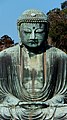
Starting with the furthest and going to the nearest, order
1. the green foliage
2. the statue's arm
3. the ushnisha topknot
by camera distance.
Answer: the green foliage
the statue's arm
the ushnisha topknot

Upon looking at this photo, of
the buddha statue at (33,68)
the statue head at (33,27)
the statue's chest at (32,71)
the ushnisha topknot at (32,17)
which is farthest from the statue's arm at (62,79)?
the ushnisha topknot at (32,17)

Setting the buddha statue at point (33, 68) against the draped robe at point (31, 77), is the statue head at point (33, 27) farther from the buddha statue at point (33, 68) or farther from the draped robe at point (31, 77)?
the draped robe at point (31, 77)

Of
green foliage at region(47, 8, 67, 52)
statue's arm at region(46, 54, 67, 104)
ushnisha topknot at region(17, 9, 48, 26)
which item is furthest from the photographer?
green foliage at region(47, 8, 67, 52)

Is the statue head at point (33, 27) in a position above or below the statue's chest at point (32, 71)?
A: above

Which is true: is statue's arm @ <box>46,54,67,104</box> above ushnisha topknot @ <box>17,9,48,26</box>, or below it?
below

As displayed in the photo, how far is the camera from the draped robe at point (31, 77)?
43.1 feet

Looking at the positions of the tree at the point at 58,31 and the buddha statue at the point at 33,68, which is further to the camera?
the tree at the point at 58,31

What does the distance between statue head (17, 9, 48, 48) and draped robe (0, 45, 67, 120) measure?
268mm

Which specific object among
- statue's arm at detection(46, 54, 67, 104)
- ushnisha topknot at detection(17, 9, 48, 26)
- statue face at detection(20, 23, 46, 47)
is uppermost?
ushnisha topknot at detection(17, 9, 48, 26)

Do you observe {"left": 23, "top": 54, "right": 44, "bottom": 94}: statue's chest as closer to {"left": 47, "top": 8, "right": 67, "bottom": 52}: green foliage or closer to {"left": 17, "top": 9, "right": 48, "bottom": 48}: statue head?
{"left": 17, "top": 9, "right": 48, "bottom": 48}: statue head

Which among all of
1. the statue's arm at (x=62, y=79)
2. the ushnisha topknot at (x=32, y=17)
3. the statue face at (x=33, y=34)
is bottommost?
the statue's arm at (x=62, y=79)

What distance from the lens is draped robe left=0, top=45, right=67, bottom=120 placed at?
13148 mm

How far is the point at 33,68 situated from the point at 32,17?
1013 millimetres

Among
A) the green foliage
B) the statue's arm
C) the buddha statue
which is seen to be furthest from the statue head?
the green foliage
